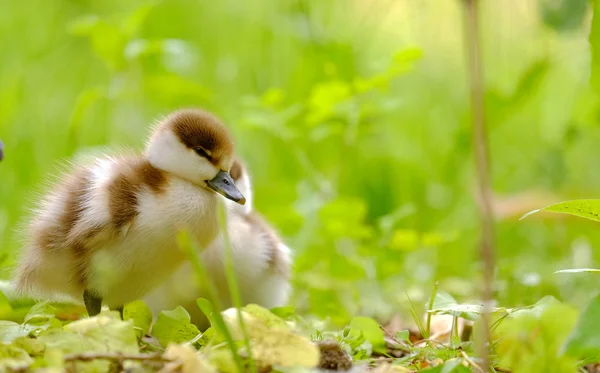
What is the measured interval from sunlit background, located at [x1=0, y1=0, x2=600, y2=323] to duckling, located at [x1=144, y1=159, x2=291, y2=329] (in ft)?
1.00

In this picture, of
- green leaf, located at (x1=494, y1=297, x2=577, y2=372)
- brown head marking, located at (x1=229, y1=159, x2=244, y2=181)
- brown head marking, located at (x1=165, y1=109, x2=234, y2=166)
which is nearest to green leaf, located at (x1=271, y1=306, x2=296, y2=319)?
brown head marking, located at (x1=165, y1=109, x2=234, y2=166)

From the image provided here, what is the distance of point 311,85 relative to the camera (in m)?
4.50

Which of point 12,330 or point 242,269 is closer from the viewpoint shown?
point 12,330

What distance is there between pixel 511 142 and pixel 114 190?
3.55 metres

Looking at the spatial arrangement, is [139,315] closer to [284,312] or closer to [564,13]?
[284,312]

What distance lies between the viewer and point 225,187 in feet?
7.74

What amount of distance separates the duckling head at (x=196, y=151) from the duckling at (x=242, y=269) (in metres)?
→ 0.17

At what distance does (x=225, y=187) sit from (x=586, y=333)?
1157 mm

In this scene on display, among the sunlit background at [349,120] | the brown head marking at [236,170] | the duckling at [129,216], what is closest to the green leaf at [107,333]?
the duckling at [129,216]

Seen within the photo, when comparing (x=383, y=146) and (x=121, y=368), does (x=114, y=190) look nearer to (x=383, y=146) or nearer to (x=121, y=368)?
(x=121, y=368)

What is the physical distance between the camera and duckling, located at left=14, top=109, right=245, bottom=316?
2180mm

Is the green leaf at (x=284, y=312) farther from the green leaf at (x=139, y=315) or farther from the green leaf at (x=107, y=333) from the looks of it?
the green leaf at (x=107, y=333)

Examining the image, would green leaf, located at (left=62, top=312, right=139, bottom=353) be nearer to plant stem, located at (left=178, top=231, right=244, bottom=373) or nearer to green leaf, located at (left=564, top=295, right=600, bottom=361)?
plant stem, located at (left=178, top=231, right=244, bottom=373)

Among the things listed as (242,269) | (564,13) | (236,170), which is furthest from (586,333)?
(564,13)
